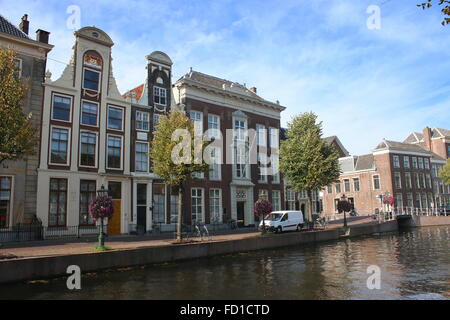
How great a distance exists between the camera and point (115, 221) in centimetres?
2670

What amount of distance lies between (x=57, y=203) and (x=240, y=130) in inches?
758

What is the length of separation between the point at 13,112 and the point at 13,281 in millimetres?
7249

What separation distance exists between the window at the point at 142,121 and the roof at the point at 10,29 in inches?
375

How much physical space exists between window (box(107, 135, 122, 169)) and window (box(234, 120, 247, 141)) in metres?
12.8

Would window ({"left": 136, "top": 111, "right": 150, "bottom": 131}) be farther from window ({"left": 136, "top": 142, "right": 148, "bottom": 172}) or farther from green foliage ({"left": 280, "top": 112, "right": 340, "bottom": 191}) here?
green foliage ({"left": 280, "top": 112, "right": 340, "bottom": 191})

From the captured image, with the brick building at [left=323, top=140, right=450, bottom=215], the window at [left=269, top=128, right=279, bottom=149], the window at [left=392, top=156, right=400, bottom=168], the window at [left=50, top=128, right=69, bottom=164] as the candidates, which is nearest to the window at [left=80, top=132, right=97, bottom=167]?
the window at [left=50, top=128, right=69, bottom=164]

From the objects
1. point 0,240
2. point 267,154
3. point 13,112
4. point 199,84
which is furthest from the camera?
point 267,154

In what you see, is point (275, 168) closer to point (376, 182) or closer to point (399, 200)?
point (376, 182)

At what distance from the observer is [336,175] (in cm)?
3350

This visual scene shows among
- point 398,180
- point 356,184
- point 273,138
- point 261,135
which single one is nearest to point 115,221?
point 261,135

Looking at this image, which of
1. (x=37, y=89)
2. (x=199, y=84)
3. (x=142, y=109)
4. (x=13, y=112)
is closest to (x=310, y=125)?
(x=199, y=84)

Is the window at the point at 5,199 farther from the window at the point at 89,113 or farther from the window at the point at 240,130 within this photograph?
the window at the point at 240,130

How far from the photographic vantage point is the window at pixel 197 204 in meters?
31.5

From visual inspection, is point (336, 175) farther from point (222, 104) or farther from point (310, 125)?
point (222, 104)
